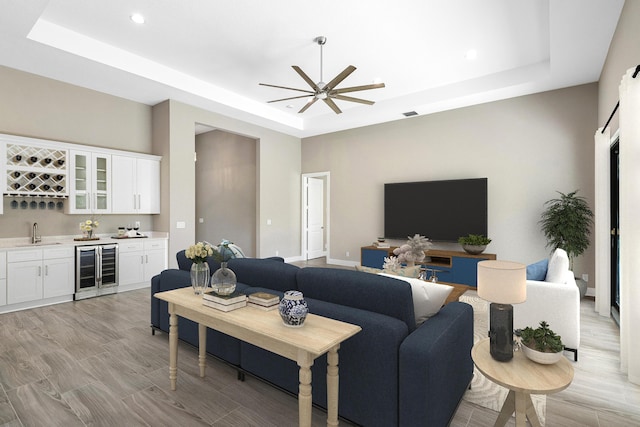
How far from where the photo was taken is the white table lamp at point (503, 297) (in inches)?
61.5

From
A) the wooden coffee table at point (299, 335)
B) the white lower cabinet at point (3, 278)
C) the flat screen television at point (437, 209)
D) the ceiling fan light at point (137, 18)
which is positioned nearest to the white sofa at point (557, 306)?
the wooden coffee table at point (299, 335)

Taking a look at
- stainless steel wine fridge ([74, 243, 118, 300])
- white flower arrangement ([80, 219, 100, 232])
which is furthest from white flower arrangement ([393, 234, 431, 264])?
white flower arrangement ([80, 219, 100, 232])

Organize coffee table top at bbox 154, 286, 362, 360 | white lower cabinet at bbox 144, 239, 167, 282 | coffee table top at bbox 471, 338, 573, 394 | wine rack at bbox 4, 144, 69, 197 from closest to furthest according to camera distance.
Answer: coffee table top at bbox 471, 338, 573, 394
coffee table top at bbox 154, 286, 362, 360
wine rack at bbox 4, 144, 69, 197
white lower cabinet at bbox 144, 239, 167, 282

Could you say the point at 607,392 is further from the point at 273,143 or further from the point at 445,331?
the point at 273,143

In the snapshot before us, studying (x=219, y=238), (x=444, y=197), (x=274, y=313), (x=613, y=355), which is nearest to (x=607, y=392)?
(x=613, y=355)

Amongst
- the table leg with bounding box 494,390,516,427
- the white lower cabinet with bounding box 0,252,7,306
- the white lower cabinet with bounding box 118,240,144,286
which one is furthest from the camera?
the white lower cabinet with bounding box 118,240,144,286

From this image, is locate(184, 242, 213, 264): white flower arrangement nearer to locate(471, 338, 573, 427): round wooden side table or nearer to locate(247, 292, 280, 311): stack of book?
locate(247, 292, 280, 311): stack of book

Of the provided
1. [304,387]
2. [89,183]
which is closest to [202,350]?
[304,387]

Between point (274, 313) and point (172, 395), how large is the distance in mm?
1031

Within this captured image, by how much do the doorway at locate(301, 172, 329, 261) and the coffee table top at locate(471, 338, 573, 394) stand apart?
6209mm

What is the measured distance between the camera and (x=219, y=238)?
8117 mm

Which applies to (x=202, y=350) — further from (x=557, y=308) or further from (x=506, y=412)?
(x=557, y=308)

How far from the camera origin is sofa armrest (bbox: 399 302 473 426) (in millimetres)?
1499

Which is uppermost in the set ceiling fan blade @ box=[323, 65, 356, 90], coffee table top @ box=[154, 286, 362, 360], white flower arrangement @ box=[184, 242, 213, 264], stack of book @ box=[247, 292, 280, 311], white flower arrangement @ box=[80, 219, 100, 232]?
ceiling fan blade @ box=[323, 65, 356, 90]
